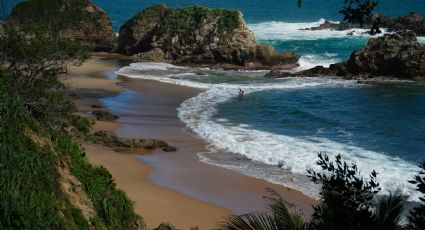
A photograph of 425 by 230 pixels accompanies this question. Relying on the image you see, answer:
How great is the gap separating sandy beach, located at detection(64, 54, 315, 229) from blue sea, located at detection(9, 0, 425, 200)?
2.77 feet

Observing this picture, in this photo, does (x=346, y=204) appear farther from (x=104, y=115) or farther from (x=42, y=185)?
(x=104, y=115)

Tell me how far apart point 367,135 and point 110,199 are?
16.8 metres

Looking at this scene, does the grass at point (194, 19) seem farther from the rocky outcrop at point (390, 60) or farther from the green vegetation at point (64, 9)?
the rocky outcrop at point (390, 60)

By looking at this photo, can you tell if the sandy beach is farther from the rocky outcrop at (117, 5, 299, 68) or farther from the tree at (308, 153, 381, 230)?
the rocky outcrop at (117, 5, 299, 68)

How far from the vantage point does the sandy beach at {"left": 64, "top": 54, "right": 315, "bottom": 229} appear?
→ 51.1ft

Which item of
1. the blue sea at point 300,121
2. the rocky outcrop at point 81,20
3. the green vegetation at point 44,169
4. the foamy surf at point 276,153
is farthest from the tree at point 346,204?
the rocky outcrop at point 81,20

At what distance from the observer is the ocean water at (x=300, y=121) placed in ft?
66.0

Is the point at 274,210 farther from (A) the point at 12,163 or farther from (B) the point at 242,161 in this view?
(B) the point at 242,161

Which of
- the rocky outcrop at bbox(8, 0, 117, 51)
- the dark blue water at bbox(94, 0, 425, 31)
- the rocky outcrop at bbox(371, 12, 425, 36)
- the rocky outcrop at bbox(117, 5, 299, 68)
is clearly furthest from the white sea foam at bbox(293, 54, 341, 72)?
the dark blue water at bbox(94, 0, 425, 31)

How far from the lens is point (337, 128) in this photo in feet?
87.2

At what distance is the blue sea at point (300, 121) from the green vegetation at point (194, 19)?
4.92 metres

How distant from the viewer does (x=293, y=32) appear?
2953 inches

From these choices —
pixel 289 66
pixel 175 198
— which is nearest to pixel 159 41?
pixel 289 66

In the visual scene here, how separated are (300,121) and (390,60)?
1590cm
